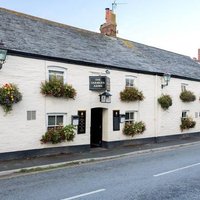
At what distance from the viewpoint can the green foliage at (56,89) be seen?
1497 centimetres

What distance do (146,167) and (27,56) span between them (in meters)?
7.32

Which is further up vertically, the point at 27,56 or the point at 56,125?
the point at 27,56

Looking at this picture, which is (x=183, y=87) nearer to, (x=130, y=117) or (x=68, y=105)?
(x=130, y=117)

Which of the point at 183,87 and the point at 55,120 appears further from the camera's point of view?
the point at 183,87

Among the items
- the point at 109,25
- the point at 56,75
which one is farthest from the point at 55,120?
the point at 109,25

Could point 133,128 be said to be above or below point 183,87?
below

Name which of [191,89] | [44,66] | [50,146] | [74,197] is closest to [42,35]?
[44,66]

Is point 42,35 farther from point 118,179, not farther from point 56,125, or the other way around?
point 118,179

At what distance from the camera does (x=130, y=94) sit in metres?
19.2

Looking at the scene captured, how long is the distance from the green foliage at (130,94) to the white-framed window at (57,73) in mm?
4388

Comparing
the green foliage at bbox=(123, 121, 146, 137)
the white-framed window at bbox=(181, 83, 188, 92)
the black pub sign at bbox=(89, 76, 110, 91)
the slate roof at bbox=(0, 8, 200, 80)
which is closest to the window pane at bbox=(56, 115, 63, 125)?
the black pub sign at bbox=(89, 76, 110, 91)

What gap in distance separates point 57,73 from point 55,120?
7.86 ft

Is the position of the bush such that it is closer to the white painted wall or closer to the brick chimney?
the white painted wall

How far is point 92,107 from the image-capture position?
17469 millimetres
